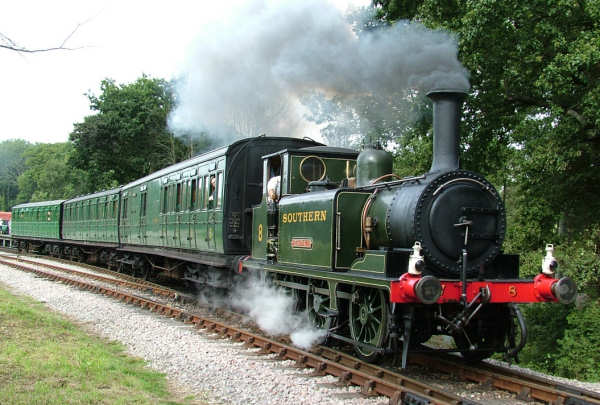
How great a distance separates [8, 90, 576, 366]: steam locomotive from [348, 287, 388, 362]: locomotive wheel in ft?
0.04

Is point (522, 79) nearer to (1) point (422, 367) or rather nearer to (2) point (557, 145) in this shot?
(2) point (557, 145)

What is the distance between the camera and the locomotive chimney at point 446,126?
6805 millimetres

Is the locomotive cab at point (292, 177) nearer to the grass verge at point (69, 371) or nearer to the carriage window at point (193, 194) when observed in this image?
the grass verge at point (69, 371)

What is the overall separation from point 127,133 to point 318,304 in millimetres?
32368

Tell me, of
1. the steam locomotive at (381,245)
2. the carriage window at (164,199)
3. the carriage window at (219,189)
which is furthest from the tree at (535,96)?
the carriage window at (164,199)

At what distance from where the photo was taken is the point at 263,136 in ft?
37.8

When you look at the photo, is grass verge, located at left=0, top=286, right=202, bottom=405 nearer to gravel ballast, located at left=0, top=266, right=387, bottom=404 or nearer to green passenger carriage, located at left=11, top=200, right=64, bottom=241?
gravel ballast, located at left=0, top=266, right=387, bottom=404

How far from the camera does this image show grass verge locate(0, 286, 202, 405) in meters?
5.55

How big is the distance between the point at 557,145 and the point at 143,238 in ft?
38.0

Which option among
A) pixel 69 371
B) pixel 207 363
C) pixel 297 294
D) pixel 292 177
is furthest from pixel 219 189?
pixel 69 371

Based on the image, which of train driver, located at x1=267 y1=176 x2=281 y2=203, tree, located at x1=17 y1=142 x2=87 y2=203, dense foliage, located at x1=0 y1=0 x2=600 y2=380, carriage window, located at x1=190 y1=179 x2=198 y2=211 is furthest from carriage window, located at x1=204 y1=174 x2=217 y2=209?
tree, located at x1=17 y1=142 x2=87 y2=203

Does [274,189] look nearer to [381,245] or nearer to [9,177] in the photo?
[381,245]

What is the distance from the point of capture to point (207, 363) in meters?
7.42

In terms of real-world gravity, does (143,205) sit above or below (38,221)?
above
